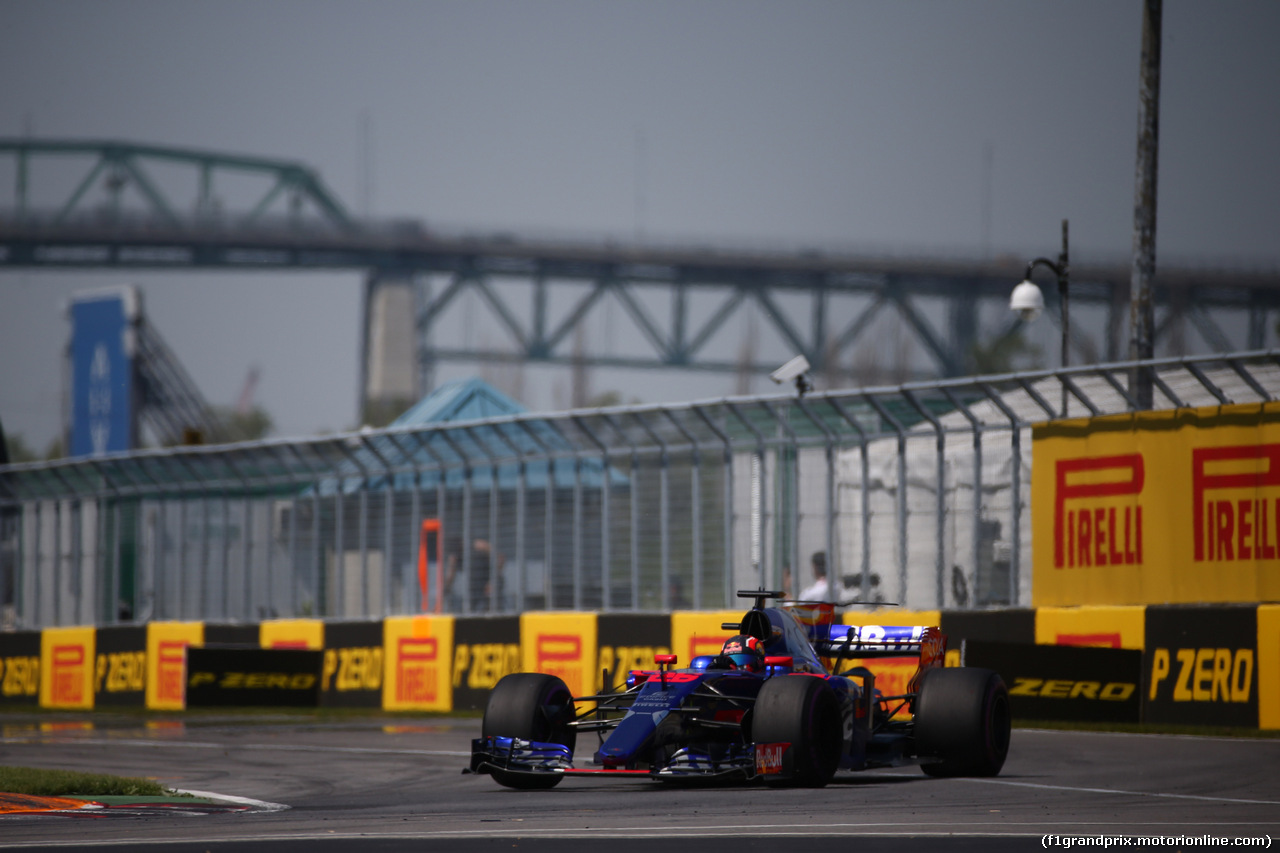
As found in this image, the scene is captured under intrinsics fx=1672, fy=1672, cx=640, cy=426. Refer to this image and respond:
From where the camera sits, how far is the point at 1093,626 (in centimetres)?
1595

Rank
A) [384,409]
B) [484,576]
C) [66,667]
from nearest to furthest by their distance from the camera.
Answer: [484,576]
[66,667]
[384,409]

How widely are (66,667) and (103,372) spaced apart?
28.7 m

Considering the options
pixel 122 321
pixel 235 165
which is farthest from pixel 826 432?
pixel 235 165

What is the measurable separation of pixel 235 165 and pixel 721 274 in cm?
6365

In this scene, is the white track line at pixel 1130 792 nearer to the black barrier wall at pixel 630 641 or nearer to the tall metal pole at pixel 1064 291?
the black barrier wall at pixel 630 641

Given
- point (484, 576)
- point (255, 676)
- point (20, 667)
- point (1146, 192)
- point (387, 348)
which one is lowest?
point (20, 667)

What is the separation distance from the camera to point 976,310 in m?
98.1

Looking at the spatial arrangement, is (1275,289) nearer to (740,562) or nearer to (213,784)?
(740,562)

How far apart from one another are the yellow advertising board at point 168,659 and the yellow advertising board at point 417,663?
390 centimetres

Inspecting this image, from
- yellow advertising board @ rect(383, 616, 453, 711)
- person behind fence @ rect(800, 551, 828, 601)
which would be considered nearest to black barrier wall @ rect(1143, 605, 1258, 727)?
person behind fence @ rect(800, 551, 828, 601)

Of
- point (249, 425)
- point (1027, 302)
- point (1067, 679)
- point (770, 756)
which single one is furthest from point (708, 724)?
point (249, 425)

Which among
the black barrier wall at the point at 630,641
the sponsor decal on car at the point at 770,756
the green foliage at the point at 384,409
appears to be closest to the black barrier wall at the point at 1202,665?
the black barrier wall at the point at 630,641

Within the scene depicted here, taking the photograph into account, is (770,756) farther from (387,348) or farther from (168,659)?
(387,348)

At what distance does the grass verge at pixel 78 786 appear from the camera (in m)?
10.7
